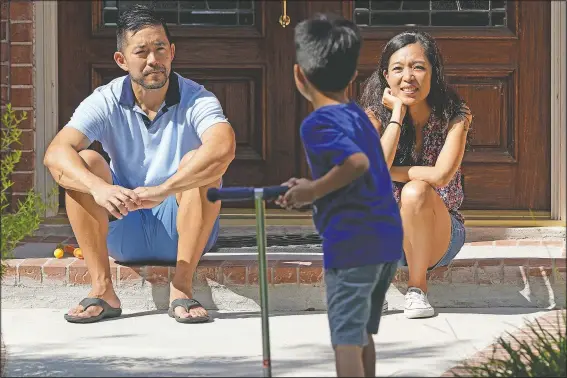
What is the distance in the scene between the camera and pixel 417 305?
5.77 m

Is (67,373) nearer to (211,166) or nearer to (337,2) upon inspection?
(211,166)

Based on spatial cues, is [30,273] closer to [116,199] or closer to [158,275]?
[158,275]

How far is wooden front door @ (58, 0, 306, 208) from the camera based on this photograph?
7598 millimetres

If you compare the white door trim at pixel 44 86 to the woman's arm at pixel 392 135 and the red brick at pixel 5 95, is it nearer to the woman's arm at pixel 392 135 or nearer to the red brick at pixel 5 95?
the red brick at pixel 5 95

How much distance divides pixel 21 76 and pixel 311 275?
2277 mm

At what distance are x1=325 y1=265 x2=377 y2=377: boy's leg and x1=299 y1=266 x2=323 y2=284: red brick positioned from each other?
6.45ft

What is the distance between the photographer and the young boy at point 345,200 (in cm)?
398

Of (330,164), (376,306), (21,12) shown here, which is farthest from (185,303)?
(21,12)

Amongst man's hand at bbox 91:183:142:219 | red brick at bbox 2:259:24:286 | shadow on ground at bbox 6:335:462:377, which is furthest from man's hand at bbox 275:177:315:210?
red brick at bbox 2:259:24:286

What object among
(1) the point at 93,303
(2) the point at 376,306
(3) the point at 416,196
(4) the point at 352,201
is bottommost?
(1) the point at 93,303

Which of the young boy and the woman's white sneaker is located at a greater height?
the young boy

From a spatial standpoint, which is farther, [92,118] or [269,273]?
[269,273]

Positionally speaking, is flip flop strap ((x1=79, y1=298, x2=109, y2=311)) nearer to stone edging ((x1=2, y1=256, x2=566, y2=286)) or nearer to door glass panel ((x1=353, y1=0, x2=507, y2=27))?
stone edging ((x1=2, y1=256, x2=566, y2=286))

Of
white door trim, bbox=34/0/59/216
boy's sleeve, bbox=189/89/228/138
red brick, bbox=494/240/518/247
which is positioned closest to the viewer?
boy's sleeve, bbox=189/89/228/138
